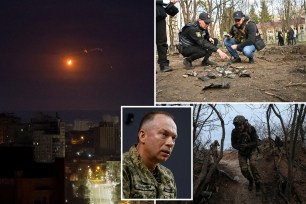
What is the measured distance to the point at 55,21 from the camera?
505cm

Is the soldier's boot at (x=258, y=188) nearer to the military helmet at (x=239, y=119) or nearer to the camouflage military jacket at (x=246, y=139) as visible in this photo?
the camouflage military jacket at (x=246, y=139)

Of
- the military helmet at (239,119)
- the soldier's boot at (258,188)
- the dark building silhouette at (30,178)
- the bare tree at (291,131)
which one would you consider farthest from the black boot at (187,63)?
the dark building silhouette at (30,178)

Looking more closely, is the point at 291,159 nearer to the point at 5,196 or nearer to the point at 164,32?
the point at 164,32

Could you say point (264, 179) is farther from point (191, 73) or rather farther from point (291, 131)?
point (191, 73)

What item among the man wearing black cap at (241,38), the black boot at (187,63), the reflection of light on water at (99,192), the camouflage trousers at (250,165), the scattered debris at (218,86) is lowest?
the reflection of light on water at (99,192)

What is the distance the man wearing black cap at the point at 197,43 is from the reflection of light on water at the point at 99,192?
117cm

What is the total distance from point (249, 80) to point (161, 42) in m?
0.75

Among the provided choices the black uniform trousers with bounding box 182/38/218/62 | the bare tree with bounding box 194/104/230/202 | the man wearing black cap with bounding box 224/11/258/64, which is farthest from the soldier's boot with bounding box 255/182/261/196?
the black uniform trousers with bounding box 182/38/218/62

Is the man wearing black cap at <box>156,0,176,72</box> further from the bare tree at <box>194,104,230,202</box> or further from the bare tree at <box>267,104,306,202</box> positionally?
the bare tree at <box>267,104,306,202</box>

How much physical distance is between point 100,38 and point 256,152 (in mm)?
1533

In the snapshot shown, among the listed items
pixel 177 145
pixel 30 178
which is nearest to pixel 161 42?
pixel 177 145

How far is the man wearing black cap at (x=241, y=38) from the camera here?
4957 millimetres

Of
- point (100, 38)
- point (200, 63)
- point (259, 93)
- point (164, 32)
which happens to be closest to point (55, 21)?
point (100, 38)

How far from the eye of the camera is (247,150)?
16.5 feet
